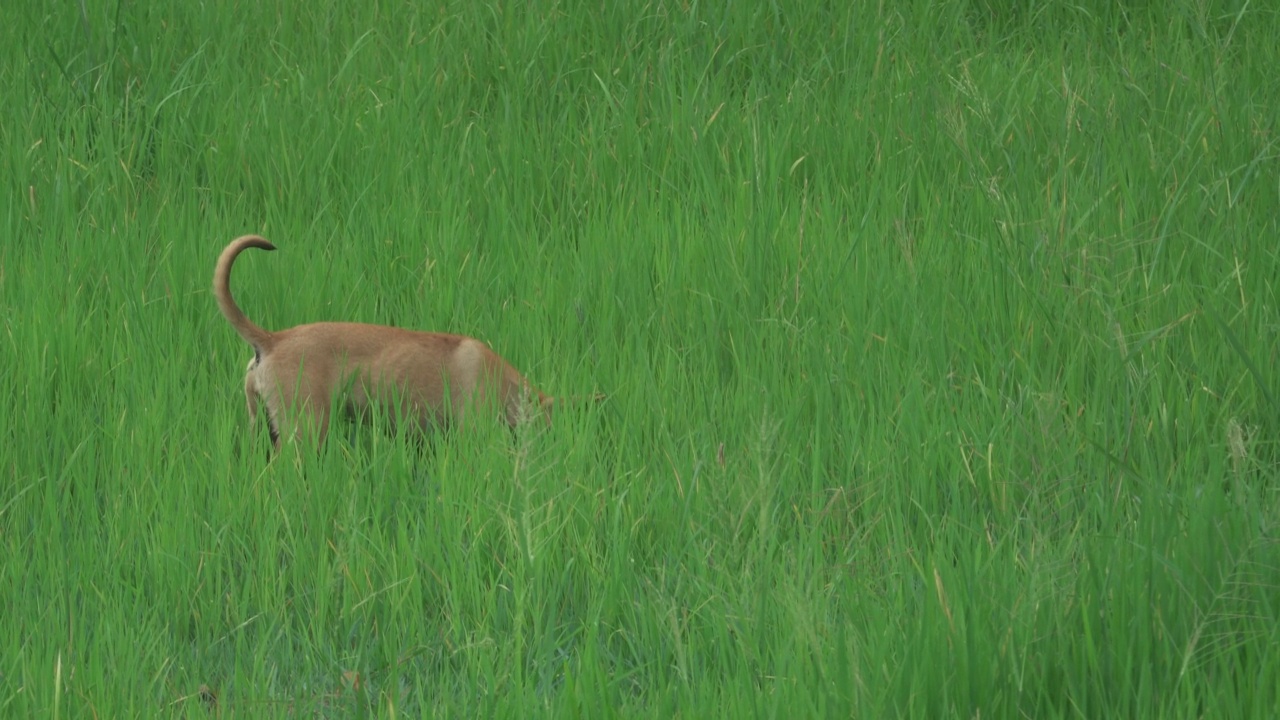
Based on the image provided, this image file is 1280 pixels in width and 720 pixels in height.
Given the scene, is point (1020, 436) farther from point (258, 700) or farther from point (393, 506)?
point (258, 700)

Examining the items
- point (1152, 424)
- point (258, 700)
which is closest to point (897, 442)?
point (1152, 424)

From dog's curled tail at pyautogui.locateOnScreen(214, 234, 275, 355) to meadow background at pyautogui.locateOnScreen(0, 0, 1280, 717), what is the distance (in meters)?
0.20

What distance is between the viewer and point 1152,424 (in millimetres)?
3225

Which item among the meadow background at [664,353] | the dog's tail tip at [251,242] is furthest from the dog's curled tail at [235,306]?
the meadow background at [664,353]

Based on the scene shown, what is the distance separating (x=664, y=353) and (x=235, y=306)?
1191 millimetres

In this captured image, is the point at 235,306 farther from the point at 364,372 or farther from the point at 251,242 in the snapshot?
the point at 364,372

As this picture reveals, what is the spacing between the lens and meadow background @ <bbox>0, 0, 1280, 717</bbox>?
244cm

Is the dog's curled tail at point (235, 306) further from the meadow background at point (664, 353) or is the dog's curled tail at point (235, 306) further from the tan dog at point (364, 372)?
the meadow background at point (664, 353)

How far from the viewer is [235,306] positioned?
3.59 m

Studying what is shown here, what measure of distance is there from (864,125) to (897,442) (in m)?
2.13

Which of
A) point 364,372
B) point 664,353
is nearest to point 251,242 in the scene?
point 364,372

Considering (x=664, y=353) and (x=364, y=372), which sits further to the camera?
(x=664, y=353)

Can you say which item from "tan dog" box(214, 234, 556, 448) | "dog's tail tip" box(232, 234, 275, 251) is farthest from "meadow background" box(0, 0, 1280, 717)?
"dog's tail tip" box(232, 234, 275, 251)

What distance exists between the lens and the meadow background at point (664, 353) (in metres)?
2.44
